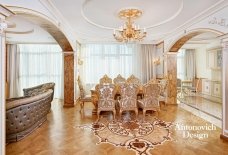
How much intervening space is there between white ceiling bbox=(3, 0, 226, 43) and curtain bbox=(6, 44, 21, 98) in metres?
2.85

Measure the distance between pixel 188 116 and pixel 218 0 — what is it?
321cm

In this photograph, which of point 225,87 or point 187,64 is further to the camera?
point 187,64

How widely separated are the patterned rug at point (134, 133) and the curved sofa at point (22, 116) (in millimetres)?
1119

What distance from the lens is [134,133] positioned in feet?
11.9

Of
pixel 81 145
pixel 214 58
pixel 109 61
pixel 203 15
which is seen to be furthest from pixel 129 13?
pixel 214 58

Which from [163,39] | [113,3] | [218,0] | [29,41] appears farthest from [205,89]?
[29,41]

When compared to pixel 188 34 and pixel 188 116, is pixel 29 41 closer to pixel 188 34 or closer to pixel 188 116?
pixel 188 34

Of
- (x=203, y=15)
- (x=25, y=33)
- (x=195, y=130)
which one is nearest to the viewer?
(x=195, y=130)

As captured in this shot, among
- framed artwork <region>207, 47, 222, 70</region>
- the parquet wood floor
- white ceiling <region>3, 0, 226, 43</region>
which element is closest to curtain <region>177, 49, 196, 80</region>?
framed artwork <region>207, 47, 222, 70</region>

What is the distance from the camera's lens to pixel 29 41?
22.8ft

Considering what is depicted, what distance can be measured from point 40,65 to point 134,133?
251 inches

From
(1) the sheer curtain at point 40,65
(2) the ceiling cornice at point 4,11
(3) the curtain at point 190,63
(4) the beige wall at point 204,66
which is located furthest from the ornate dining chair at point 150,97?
(3) the curtain at point 190,63

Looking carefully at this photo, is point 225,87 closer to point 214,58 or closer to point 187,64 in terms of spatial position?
point 214,58

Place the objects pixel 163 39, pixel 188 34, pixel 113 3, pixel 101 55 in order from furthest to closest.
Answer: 1. pixel 101 55
2. pixel 163 39
3. pixel 188 34
4. pixel 113 3
